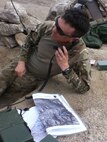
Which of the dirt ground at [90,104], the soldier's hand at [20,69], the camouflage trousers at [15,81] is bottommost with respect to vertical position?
the dirt ground at [90,104]

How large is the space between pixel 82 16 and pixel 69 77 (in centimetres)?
55

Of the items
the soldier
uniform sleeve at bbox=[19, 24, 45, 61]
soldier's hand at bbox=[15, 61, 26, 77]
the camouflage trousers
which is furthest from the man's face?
the camouflage trousers

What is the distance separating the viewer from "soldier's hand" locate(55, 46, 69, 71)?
3.09 m

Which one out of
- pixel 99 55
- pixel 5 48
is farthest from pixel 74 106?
pixel 5 48

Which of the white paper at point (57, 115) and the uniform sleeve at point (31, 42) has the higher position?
the uniform sleeve at point (31, 42)

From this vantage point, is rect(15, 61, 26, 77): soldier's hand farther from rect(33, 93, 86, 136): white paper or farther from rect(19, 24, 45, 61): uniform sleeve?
rect(33, 93, 86, 136): white paper

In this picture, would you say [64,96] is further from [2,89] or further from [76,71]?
[2,89]

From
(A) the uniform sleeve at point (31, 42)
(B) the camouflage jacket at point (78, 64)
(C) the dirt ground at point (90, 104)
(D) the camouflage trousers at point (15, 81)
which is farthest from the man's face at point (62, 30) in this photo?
(D) the camouflage trousers at point (15, 81)

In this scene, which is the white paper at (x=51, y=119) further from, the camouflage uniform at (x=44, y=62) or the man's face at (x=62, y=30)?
the man's face at (x=62, y=30)

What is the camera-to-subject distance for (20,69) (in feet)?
10.9

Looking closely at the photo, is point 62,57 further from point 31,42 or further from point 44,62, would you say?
point 31,42

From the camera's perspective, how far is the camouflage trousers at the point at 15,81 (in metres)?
3.66

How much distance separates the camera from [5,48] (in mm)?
5137

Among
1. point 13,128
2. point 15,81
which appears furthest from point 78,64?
point 13,128
